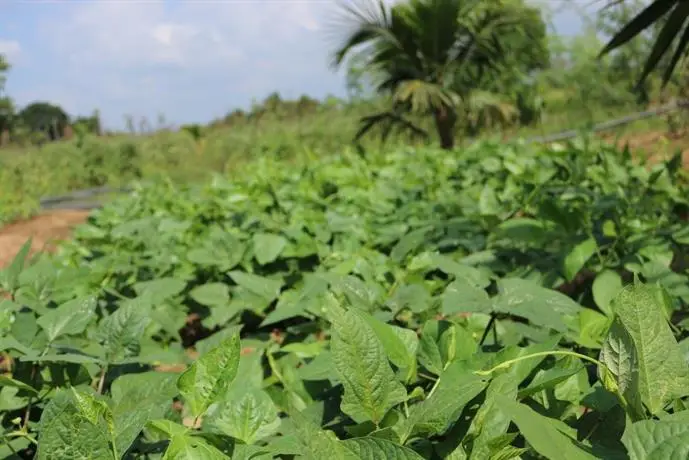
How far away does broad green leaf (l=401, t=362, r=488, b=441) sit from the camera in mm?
562

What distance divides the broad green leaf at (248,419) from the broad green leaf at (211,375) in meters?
0.03

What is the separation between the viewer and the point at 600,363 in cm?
56

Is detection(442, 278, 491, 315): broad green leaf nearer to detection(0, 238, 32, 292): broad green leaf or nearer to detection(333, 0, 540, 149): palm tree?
detection(0, 238, 32, 292): broad green leaf

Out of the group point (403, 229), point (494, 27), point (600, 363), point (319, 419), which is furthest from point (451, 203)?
point (494, 27)

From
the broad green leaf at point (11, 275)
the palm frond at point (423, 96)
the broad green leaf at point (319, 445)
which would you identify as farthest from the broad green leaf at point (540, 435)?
the palm frond at point (423, 96)

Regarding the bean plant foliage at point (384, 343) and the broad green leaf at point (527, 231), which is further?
the broad green leaf at point (527, 231)

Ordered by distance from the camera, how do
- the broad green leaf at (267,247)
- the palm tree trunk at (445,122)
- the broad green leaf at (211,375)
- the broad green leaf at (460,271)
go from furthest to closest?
the palm tree trunk at (445,122), the broad green leaf at (267,247), the broad green leaf at (460,271), the broad green leaf at (211,375)

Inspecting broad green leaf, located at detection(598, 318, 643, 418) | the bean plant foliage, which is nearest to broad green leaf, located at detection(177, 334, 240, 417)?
the bean plant foliage

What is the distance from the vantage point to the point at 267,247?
1554 mm

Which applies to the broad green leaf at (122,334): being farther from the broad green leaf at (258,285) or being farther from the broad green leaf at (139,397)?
the broad green leaf at (258,285)

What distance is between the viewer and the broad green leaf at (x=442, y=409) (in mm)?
562

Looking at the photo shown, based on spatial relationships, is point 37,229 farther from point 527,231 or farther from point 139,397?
point 139,397

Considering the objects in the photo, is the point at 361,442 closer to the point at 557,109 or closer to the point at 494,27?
the point at 494,27

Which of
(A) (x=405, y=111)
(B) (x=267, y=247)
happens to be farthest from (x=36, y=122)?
(B) (x=267, y=247)
